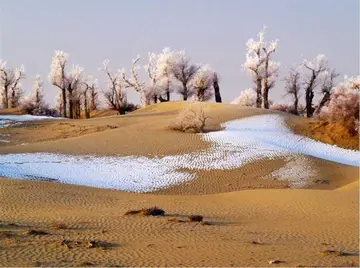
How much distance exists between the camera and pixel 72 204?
2105 cm

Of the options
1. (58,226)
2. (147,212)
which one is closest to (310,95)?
(147,212)

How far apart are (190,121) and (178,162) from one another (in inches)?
386

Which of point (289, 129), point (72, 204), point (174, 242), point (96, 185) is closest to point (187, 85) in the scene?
A: point (289, 129)

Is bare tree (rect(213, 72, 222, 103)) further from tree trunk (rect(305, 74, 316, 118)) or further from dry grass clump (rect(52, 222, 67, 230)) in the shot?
dry grass clump (rect(52, 222, 67, 230))

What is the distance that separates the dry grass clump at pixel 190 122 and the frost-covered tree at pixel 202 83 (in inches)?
1615

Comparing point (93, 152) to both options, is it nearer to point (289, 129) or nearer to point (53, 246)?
point (289, 129)

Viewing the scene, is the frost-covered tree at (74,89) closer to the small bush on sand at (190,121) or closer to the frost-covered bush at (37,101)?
the frost-covered bush at (37,101)

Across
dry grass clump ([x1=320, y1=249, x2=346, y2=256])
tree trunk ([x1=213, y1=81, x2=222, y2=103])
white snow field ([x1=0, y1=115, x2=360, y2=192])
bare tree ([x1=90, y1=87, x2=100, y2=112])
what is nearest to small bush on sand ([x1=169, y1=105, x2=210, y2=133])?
white snow field ([x1=0, y1=115, x2=360, y2=192])

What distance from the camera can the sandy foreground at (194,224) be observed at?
491 inches

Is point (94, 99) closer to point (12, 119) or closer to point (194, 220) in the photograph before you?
point (12, 119)

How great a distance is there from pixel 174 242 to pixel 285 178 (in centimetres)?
1827

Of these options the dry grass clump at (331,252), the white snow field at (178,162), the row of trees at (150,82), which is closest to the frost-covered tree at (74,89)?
the row of trees at (150,82)

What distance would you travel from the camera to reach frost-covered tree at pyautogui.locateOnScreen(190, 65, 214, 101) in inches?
3334

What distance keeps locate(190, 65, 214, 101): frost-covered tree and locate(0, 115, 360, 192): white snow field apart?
140 ft
